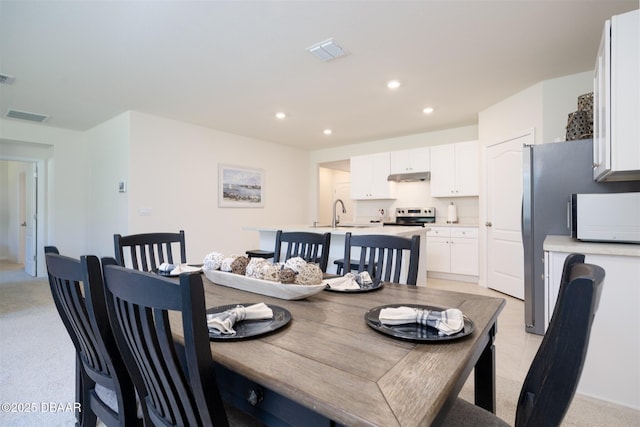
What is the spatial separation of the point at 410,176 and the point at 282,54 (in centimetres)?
336

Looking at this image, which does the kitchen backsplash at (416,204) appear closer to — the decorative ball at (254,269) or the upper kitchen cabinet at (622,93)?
the upper kitchen cabinet at (622,93)

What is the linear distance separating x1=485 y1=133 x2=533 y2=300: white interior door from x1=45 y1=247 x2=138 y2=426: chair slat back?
399cm

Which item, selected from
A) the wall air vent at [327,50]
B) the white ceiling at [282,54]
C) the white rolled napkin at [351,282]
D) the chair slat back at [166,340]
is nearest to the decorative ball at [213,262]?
the white rolled napkin at [351,282]

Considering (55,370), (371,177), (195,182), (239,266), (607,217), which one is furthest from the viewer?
(371,177)

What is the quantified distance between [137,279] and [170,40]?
8.47 feet

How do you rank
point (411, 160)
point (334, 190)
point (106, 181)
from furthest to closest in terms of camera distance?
point (334, 190) < point (411, 160) < point (106, 181)

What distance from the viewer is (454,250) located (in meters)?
4.83

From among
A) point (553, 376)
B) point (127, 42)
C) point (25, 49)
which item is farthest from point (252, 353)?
point (25, 49)

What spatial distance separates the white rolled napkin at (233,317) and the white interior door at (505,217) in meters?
3.65

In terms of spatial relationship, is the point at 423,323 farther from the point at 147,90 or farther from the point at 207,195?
the point at 207,195

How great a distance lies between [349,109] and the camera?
4293 mm

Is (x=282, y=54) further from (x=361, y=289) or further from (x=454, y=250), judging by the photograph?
(x=454, y=250)

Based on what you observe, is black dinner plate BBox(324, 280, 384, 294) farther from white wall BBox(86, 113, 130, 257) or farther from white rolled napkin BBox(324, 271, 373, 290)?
white wall BBox(86, 113, 130, 257)

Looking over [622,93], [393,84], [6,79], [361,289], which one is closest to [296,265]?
[361,289]
